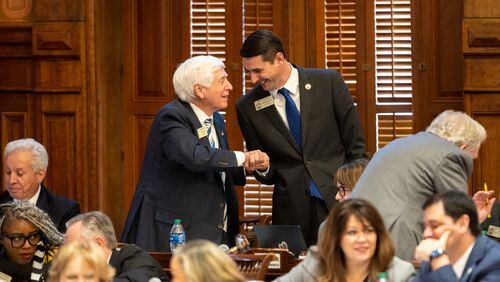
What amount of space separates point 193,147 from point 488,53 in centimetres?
239

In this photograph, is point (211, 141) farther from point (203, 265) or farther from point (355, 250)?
point (203, 265)

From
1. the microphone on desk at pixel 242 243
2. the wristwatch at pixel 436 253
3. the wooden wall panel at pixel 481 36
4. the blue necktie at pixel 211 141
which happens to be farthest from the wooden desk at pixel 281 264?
the wooden wall panel at pixel 481 36

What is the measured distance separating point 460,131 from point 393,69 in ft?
10.3

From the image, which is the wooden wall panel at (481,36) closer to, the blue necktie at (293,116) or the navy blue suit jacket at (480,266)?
the blue necktie at (293,116)

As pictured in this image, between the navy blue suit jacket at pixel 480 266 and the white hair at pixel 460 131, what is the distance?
2.26 feet

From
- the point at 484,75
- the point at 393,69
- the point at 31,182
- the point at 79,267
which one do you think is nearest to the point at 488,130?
the point at 484,75

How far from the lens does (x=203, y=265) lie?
3.79 meters

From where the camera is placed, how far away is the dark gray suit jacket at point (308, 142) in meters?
6.62

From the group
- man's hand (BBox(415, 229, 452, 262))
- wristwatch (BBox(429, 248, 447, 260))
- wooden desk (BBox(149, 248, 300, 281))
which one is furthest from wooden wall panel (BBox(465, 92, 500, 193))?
wristwatch (BBox(429, 248, 447, 260))

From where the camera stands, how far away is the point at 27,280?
19.2ft

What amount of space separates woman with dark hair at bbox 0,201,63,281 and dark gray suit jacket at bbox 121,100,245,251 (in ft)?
1.83

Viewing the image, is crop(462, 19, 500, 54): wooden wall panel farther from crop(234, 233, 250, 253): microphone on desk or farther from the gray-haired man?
the gray-haired man

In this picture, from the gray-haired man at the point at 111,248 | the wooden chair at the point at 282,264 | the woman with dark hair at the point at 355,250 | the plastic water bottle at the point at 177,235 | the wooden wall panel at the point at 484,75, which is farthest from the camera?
the wooden wall panel at the point at 484,75

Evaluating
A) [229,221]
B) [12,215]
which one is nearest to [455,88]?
[229,221]
